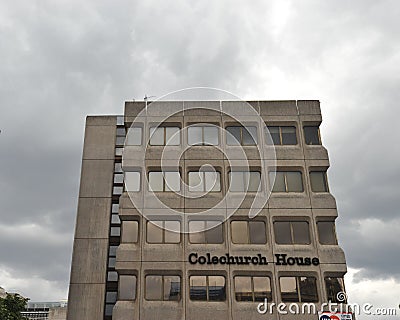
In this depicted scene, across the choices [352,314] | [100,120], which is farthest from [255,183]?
[100,120]

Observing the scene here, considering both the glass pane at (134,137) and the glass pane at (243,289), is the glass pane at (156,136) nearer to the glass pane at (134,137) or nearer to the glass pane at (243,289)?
the glass pane at (134,137)

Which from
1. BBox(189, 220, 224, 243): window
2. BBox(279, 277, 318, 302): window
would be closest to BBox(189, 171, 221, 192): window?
BBox(189, 220, 224, 243): window

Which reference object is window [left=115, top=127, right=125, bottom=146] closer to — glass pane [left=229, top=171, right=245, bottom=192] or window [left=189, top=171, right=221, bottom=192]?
window [left=189, top=171, right=221, bottom=192]

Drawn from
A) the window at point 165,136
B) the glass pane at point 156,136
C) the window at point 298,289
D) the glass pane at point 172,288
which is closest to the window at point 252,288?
the window at point 298,289

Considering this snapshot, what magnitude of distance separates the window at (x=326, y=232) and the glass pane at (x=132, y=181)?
50.4 ft

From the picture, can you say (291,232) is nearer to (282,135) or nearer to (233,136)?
(282,135)

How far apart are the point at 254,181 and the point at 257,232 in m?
4.36

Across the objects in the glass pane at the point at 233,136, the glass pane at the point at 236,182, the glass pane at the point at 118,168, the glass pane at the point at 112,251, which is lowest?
the glass pane at the point at 112,251

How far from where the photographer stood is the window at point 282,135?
115 feet

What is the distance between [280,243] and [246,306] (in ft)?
18.6

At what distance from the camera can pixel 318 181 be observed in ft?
111

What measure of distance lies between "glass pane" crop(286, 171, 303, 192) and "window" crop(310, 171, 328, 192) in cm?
102

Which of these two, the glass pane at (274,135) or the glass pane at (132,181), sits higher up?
the glass pane at (274,135)

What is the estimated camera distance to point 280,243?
31.4 metres
